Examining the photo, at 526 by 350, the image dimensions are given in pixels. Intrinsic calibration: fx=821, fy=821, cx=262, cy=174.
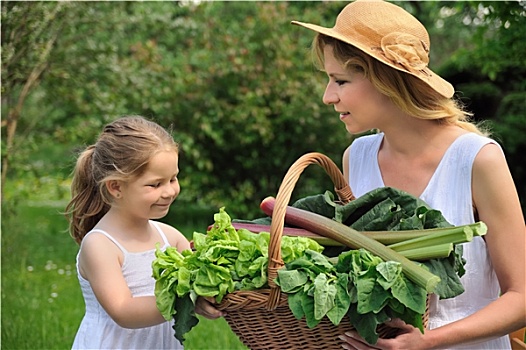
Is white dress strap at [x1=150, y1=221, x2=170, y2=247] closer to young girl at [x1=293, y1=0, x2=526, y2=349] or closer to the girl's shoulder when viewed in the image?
the girl's shoulder

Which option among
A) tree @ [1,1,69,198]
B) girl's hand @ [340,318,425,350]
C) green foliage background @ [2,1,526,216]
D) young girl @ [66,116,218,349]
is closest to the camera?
girl's hand @ [340,318,425,350]

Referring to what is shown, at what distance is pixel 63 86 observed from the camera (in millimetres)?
8055

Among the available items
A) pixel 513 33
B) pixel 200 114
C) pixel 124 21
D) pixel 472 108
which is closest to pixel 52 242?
pixel 200 114

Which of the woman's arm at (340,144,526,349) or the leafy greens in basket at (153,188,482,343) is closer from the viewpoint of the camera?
the leafy greens in basket at (153,188,482,343)

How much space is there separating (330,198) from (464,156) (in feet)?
1.52

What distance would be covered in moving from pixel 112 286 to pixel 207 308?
25.8 inches

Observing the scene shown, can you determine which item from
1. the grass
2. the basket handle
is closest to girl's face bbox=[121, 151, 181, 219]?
the basket handle

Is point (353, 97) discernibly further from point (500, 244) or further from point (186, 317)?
point (186, 317)

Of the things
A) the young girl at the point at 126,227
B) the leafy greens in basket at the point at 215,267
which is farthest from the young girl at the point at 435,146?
the young girl at the point at 126,227

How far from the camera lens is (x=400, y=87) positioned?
108 inches

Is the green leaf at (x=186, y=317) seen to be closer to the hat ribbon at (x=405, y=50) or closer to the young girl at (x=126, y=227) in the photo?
the young girl at (x=126, y=227)

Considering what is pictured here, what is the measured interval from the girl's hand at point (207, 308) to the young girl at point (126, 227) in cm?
58

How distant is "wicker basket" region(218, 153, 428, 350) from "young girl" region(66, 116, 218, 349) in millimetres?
682

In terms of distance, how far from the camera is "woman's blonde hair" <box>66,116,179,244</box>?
3.03 meters
